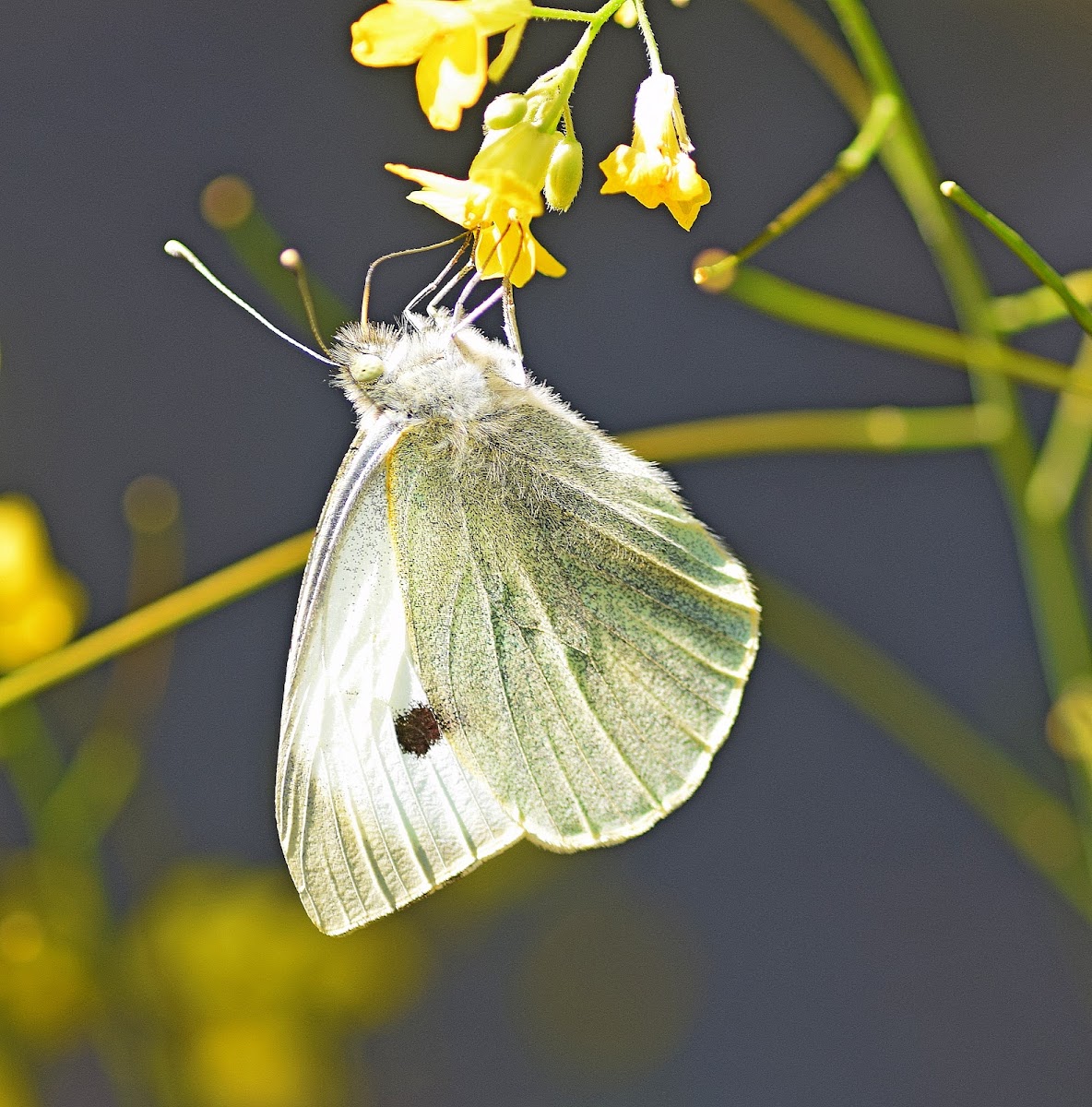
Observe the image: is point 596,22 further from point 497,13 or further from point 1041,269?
point 1041,269

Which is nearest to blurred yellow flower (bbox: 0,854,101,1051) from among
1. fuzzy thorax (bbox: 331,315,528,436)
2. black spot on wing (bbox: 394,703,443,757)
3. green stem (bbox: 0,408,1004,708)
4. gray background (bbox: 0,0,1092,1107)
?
green stem (bbox: 0,408,1004,708)

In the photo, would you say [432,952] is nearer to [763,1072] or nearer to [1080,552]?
[763,1072]

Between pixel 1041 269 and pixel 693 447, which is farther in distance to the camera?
pixel 693 447

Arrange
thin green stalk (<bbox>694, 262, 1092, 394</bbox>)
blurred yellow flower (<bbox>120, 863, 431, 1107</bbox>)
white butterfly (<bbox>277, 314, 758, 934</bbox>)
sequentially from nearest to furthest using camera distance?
thin green stalk (<bbox>694, 262, 1092, 394</bbox>), white butterfly (<bbox>277, 314, 758, 934</bbox>), blurred yellow flower (<bbox>120, 863, 431, 1107</bbox>)

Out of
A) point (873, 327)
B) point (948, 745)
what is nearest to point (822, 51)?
point (873, 327)

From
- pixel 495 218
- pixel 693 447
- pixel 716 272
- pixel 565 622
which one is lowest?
pixel 565 622

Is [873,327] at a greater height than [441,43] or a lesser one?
lesser

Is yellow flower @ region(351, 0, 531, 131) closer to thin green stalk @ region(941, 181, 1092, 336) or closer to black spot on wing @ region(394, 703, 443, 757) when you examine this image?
thin green stalk @ region(941, 181, 1092, 336)

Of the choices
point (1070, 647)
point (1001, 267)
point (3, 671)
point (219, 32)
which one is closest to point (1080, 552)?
point (1001, 267)
